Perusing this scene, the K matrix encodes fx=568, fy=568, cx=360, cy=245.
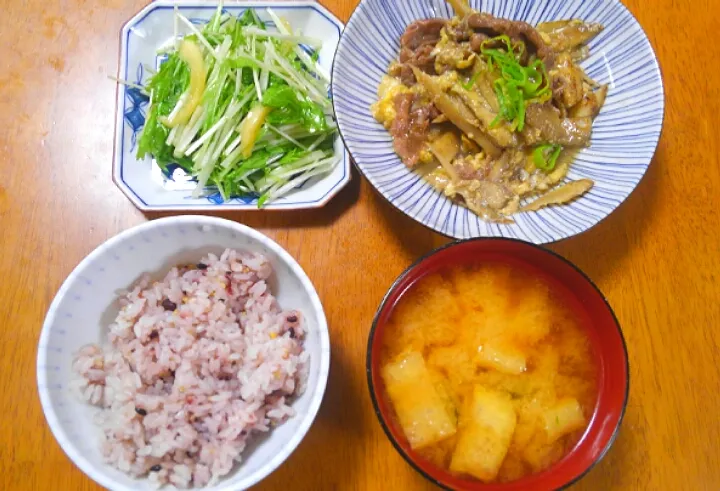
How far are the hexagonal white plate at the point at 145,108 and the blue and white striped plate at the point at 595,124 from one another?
5.7 inches

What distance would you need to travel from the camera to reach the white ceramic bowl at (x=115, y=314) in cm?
103

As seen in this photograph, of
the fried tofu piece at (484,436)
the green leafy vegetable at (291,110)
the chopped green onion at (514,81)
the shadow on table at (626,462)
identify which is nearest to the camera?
the fried tofu piece at (484,436)

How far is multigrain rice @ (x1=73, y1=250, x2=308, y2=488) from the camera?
1.05 m

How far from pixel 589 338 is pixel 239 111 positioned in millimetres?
1072

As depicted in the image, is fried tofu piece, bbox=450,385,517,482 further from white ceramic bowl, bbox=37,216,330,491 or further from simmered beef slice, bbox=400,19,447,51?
simmered beef slice, bbox=400,19,447,51

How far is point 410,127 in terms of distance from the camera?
4.63ft

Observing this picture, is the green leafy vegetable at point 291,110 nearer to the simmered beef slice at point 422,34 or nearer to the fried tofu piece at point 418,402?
the simmered beef slice at point 422,34

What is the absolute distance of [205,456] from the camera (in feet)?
3.45

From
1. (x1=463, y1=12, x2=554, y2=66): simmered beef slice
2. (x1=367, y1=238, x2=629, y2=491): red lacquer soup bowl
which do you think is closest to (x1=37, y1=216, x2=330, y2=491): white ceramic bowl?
(x1=367, y1=238, x2=629, y2=491): red lacquer soup bowl

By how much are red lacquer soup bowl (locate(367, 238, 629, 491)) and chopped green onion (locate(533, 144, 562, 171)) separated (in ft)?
1.35

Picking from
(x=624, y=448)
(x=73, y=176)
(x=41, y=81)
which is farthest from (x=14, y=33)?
(x=624, y=448)

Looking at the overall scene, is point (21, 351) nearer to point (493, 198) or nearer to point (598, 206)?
point (493, 198)

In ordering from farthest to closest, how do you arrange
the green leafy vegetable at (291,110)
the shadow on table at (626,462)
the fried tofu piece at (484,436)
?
the green leafy vegetable at (291,110) < the shadow on table at (626,462) < the fried tofu piece at (484,436)

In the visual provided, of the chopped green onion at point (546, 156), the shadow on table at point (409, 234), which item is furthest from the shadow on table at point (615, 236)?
→ the shadow on table at point (409, 234)
